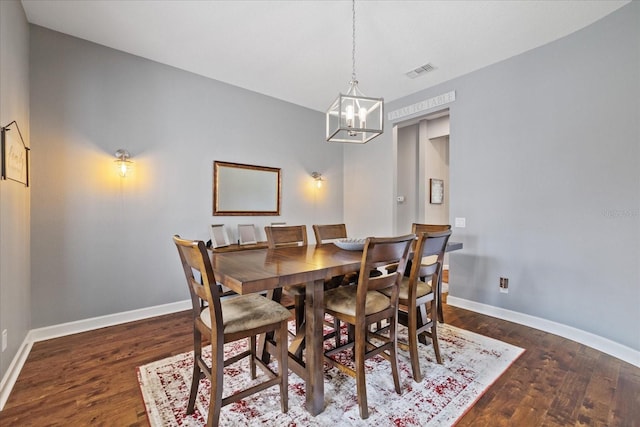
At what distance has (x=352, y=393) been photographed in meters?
1.76

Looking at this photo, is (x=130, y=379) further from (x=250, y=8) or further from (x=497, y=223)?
(x=497, y=223)

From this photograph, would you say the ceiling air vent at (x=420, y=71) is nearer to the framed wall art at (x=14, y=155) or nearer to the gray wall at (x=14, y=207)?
the gray wall at (x=14, y=207)

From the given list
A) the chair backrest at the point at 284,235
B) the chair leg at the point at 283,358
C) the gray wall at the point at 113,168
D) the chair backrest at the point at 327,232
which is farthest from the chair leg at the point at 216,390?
the gray wall at the point at 113,168

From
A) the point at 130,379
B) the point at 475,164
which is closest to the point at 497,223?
the point at 475,164

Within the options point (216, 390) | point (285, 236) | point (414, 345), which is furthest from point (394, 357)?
point (285, 236)

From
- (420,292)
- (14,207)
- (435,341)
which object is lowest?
(435,341)

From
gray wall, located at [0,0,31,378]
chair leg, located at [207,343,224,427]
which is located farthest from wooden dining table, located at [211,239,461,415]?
gray wall, located at [0,0,31,378]

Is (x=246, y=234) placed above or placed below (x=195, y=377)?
above

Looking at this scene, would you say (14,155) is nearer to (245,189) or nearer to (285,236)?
(285,236)

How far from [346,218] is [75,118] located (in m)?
3.84

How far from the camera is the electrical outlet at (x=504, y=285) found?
3.04m

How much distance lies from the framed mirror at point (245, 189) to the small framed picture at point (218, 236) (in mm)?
230

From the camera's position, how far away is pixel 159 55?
9.89 ft

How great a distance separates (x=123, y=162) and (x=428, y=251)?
3.06 meters
